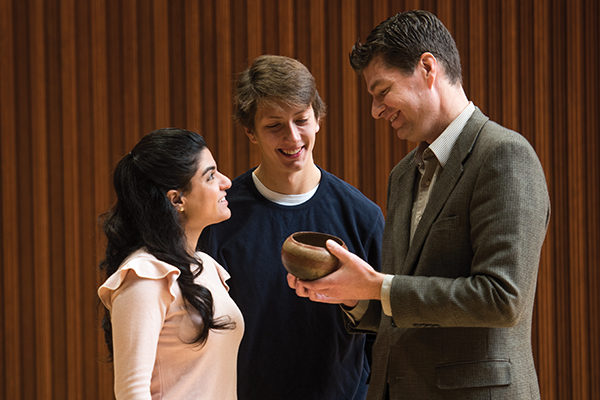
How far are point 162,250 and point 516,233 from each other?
0.90m

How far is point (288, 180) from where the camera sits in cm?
226

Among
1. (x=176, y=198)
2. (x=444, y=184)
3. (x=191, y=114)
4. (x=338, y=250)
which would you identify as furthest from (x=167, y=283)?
(x=191, y=114)

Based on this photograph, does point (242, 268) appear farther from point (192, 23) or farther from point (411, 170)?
point (192, 23)

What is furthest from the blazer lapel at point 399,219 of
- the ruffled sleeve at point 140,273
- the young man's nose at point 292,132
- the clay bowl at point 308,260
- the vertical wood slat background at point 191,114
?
the vertical wood slat background at point 191,114

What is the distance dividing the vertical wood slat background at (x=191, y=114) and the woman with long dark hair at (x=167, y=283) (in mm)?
1460

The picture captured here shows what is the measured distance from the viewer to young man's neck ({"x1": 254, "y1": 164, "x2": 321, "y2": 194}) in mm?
2260

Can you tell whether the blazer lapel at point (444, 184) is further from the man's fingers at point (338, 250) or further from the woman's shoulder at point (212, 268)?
the woman's shoulder at point (212, 268)

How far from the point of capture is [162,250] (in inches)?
69.7

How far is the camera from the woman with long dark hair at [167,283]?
5.20 ft

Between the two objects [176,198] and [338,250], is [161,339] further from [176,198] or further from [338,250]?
[338,250]

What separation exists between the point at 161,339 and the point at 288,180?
2.52 ft

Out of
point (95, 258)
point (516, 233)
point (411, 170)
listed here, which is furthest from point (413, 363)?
point (95, 258)

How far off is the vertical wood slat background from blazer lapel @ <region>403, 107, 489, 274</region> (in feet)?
5.78

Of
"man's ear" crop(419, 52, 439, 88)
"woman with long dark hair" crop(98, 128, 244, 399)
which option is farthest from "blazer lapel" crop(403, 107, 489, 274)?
"woman with long dark hair" crop(98, 128, 244, 399)
